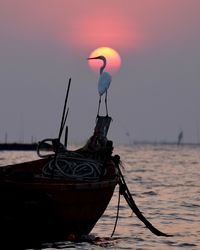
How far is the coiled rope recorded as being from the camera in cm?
2352

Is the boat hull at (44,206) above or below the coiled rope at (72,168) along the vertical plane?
below

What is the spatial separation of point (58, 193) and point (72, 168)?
2.49 metres

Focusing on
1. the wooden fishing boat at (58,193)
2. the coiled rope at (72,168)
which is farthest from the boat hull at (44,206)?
the coiled rope at (72,168)

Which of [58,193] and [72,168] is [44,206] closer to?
[58,193]

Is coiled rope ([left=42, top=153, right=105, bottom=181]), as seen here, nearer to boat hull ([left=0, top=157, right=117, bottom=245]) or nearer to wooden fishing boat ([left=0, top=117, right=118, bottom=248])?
wooden fishing boat ([left=0, top=117, right=118, bottom=248])

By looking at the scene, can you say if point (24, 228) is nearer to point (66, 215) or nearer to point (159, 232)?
point (66, 215)

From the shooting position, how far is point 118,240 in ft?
82.4

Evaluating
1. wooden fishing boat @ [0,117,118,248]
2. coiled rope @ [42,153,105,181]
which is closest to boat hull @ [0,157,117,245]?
wooden fishing boat @ [0,117,118,248]

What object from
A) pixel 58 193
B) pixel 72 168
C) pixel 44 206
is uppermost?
pixel 72 168

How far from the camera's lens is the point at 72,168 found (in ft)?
78.0

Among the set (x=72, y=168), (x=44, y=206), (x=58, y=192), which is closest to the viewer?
(x=44, y=206)

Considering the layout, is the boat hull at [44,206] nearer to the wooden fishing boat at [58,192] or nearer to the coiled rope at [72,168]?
the wooden fishing boat at [58,192]

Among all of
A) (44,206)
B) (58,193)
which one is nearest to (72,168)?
(58,193)

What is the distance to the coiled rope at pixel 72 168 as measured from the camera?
2352 centimetres
